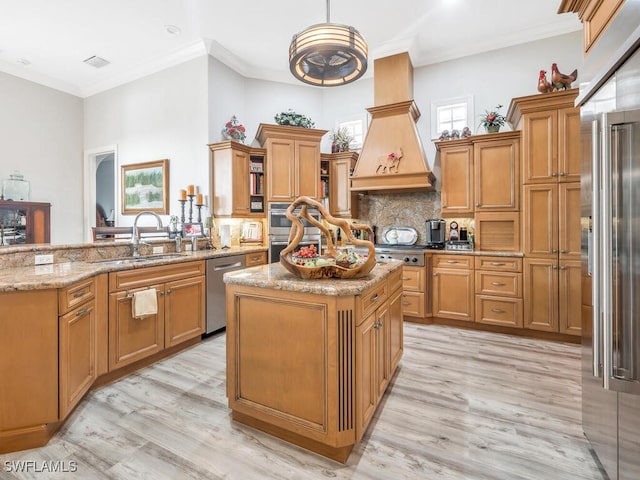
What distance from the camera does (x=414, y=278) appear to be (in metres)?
4.26

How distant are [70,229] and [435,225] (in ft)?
20.6

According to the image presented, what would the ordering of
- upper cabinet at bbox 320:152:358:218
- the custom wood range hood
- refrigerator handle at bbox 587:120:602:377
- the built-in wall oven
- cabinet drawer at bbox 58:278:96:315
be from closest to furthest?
refrigerator handle at bbox 587:120:602:377 < cabinet drawer at bbox 58:278:96:315 < the custom wood range hood < the built-in wall oven < upper cabinet at bbox 320:152:358:218

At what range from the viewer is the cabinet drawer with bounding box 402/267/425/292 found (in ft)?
13.8

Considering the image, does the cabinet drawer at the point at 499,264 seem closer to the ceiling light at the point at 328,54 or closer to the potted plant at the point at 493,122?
the potted plant at the point at 493,122

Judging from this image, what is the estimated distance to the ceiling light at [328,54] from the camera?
2.14 meters

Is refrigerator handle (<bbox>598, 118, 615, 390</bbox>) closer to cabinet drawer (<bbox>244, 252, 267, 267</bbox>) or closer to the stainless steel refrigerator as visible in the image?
the stainless steel refrigerator

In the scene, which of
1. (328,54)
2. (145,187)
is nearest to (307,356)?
(328,54)

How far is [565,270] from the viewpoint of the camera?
3521 mm

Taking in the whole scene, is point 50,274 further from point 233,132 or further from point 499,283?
point 499,283

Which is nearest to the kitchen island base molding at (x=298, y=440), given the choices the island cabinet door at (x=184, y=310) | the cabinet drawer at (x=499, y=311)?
the island cabinet door at (x=184, y=310)

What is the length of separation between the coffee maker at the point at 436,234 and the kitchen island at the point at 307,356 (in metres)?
2.60

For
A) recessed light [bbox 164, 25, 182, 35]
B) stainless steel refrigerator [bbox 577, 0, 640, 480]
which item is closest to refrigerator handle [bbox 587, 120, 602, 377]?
stainless steel refrigerator [bbox 577, 0, 640, 480]

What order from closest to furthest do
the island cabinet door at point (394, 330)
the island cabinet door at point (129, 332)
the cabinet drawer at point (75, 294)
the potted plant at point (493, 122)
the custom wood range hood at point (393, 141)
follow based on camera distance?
the cabinet drawer at point (75, 294) < the island cabinet door at point (394, 330) < the island cabinet door at point (129, 332) < the potted plant at point (493, 122) < the custom wood range hood at point (393, 141)

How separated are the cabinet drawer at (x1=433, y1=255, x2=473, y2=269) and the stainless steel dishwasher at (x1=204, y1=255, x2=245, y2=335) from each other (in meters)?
2.63
